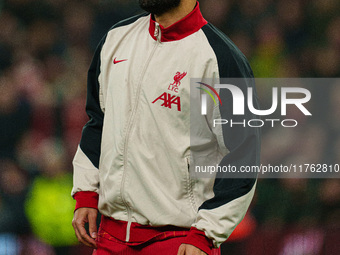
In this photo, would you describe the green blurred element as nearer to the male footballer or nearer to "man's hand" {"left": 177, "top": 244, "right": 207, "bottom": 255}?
the male footballer

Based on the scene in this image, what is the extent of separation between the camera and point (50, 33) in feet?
9.22

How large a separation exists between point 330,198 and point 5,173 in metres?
1.54

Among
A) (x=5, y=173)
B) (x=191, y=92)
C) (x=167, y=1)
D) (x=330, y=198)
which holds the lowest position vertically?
(x=330, y=198)

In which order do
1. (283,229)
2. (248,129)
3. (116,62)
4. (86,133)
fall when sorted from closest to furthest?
(248,129)
(116,62)
(86,133)
(283,229)


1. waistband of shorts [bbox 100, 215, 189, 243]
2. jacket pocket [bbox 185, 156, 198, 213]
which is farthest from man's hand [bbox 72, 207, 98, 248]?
jacket pocket [bbox 185, 156, 198, 213]

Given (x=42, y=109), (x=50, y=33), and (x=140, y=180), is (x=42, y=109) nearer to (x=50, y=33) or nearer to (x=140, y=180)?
(x=50, y=33)

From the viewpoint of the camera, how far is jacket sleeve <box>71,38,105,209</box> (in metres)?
1.61

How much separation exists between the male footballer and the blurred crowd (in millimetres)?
1264

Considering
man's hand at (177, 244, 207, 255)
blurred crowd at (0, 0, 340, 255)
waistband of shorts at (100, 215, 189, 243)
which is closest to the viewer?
man's hand at (177, 244, 207, 255)

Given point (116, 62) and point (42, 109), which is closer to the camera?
point (116, 62)

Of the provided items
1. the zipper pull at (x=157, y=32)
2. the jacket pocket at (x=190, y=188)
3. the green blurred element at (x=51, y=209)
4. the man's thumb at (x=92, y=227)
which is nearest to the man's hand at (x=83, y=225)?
the man's thumb at (x=92, y=227)

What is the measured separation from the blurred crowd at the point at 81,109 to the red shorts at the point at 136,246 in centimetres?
121

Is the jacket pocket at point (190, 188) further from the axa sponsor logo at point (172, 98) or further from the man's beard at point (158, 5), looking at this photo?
the man's beard at point (158, 5)

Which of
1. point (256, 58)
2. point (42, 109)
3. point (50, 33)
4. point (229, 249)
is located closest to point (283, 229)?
point (229, 249)
